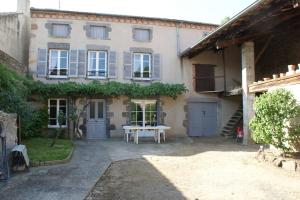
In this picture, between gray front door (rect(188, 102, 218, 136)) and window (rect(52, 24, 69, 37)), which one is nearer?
window (rect(52, 24, 69, 37))

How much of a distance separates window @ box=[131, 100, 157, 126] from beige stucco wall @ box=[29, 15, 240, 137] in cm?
43

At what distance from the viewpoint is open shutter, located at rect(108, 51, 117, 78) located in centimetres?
1391

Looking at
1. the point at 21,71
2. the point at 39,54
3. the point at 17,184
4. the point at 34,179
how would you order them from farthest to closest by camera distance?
the point at 39,54 → the point at 21,71 → the point at 34,179 → the point at 17,184

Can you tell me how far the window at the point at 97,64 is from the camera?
45.7 ft

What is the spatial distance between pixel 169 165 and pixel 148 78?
7216 millimetres

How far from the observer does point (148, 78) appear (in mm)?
14391

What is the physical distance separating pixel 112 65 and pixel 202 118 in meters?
4.79

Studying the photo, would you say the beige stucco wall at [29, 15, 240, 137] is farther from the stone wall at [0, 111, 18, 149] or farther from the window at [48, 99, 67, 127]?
the stone wall at [0, 111, 18, 149]

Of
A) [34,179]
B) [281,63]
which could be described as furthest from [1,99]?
[281,63]

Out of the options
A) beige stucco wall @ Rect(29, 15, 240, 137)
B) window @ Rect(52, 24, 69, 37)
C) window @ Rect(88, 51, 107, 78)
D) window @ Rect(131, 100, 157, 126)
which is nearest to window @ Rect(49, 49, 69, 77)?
beige stucco wall @ Rect(29, 15, 240, 137)

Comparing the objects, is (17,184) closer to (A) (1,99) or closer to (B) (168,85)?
(A) (1,99)

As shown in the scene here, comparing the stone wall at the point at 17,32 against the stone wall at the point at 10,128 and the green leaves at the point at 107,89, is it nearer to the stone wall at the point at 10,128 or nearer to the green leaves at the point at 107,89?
the green leaves at the point at 107,89

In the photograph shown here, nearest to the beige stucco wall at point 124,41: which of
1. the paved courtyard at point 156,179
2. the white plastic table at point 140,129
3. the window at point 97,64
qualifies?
the window at point 97,64

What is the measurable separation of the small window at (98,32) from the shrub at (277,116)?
837 centimetres
